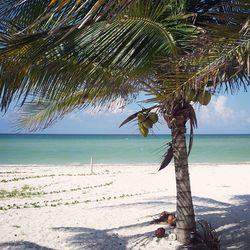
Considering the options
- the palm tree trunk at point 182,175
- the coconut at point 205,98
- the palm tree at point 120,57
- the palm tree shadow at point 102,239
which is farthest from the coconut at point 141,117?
the palm tree shadow at point 102,239

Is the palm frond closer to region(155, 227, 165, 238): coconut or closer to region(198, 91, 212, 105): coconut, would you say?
region(198, 91, 212, 105): coconut

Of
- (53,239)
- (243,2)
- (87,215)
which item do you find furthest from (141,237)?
(243,2)

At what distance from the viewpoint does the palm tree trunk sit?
458 cm

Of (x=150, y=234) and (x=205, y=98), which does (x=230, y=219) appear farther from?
(x=205, y=98)

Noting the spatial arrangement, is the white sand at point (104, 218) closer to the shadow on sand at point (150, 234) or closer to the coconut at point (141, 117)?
the shadow on sand at point (150, 234)

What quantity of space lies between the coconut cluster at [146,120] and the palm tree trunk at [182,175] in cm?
51

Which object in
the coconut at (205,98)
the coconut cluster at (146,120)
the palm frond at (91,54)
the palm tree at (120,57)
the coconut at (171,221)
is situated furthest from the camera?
the coconut at (171,221)

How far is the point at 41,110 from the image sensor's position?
5.32m

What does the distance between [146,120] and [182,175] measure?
116 centimetres

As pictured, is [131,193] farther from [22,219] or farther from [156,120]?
[156,120]

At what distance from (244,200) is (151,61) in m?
6.41

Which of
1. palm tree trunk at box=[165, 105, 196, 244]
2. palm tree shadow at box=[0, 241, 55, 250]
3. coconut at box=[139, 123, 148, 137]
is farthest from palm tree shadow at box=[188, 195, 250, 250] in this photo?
palm tree shadow at box=[0, 241, 55, 250]

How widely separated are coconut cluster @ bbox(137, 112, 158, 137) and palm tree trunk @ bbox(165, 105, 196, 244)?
20.0 inches

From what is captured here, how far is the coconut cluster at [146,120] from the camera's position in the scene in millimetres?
4062
